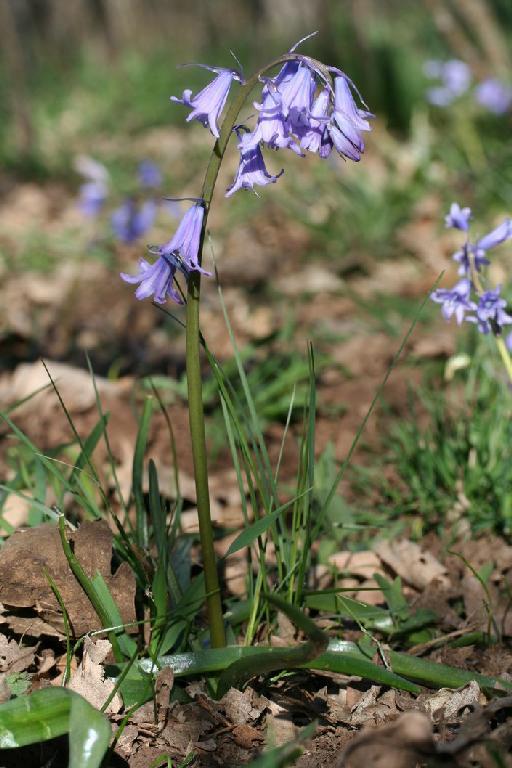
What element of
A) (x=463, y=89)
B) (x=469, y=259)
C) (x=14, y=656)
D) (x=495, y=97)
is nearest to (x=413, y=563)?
(x=469, y=259)

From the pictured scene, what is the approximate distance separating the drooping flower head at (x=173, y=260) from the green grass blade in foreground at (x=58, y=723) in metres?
0.75

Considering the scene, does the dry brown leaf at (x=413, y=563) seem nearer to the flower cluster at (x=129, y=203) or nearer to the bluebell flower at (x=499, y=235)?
the bluebell flower at (x=499, y=235)

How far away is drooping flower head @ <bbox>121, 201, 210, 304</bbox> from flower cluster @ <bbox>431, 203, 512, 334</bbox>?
0.77 metres

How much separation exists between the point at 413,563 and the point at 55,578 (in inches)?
39.4

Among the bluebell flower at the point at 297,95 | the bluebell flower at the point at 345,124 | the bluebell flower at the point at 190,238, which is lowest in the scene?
the bluebell flower at the point at 190,238

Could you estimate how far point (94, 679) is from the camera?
1806 millimetres

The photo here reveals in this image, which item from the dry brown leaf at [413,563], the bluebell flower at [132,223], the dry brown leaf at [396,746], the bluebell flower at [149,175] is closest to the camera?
the dry brown leaf at [396,746]

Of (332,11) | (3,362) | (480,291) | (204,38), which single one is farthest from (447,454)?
(204,38)

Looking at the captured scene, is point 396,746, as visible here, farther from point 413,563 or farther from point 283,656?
point 413,563

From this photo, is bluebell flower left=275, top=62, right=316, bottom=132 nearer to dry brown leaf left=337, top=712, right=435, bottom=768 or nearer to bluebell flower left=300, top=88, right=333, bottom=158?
bluebell flower left=300, top=88, right=333, bottom=158

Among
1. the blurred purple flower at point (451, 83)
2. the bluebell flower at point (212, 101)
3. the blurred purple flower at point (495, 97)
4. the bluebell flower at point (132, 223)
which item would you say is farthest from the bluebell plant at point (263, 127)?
the blurred purple flower at point (451, 83)

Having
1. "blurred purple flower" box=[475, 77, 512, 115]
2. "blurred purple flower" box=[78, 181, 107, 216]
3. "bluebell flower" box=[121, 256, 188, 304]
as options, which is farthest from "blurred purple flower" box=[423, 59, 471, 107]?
"bluebell flower" box=[121, 256, 188, 304]

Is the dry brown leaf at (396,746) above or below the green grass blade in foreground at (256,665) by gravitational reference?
above

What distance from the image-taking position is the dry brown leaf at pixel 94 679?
1.80m
